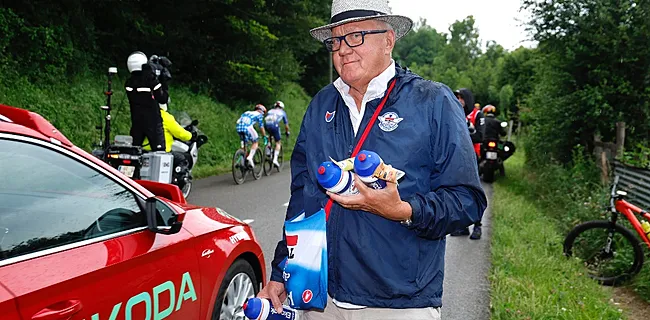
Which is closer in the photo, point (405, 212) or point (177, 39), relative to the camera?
point (405, 212)

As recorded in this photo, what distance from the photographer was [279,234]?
26.0 ft

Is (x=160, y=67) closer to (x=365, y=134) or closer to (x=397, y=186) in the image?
(x=365, y=134)

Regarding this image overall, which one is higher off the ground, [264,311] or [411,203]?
[411,203]

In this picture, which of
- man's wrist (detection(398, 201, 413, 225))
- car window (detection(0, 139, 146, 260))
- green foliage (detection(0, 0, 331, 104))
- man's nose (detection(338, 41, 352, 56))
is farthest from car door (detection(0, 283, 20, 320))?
green foliage (detection(0, 0, 331, 104))

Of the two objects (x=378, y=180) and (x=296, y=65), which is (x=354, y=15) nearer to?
(x=378, y=180)

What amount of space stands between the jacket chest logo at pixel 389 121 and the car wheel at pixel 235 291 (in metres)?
1.88

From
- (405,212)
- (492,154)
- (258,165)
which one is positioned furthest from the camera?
(492,154)

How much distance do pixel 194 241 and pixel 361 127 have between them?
4.93ft

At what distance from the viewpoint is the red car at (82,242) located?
2.22 meters

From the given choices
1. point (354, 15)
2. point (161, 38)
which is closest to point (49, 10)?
point (161, 38)

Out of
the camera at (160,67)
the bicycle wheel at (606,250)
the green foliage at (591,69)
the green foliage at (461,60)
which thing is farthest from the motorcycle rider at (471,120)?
the green foliage at (461,60)

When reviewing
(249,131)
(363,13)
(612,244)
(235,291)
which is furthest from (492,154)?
(363,13)

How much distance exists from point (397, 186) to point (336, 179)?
0.31m

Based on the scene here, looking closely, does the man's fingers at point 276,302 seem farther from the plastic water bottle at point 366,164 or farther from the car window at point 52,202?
the car window at point 52,202
